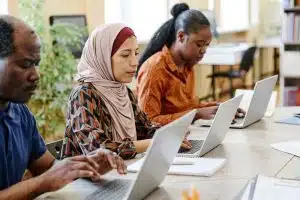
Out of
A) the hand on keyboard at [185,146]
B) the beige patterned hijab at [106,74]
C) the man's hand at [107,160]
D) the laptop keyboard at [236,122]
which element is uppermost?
the beige patterned hijab at [106,74]

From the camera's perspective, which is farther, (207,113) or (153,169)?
(207,113)

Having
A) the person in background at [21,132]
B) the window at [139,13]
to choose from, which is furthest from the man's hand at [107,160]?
the window at [139,13]

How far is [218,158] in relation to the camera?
2.01 m

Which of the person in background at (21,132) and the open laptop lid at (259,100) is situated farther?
the open laptop lid at (259,100)

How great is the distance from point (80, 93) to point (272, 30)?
24.4 feet

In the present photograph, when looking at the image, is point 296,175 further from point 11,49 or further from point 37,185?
point 11,49

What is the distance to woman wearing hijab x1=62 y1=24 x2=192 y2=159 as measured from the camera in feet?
6.61

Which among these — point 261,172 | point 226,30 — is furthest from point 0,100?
point 226,30

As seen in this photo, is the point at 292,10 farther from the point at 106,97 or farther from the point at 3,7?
the point at 106,97

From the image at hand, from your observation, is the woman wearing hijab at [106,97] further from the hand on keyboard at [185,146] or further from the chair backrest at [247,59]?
the chair backrest at [247,59]

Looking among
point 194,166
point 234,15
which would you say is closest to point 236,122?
point 194,166

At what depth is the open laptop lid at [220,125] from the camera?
2.05 meters

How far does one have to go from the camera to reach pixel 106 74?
7.25 feet

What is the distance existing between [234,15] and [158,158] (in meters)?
7.17
